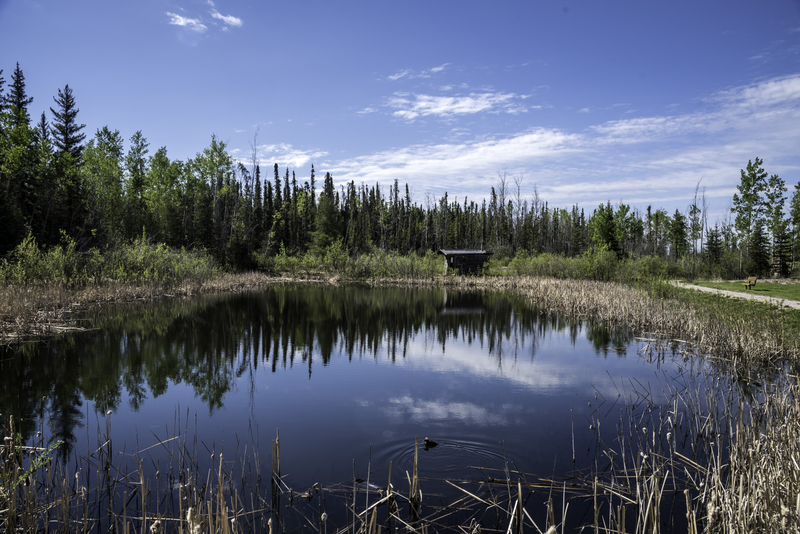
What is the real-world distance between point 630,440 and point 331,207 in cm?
5086

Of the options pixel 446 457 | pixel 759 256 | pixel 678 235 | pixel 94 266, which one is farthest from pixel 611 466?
pixel 678 235

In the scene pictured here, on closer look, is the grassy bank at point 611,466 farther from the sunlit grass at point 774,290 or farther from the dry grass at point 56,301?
the sunlit grass at point 774,290

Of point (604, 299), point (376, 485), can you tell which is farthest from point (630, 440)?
point (604, 299)

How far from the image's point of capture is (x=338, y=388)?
9766mm

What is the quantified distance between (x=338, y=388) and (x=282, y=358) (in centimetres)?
329

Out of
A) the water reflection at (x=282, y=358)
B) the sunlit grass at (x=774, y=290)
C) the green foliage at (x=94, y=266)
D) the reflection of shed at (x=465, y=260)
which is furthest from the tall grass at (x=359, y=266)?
the sunlit grass at (x=774, y=290)

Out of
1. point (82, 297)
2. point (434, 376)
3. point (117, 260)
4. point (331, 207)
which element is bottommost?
point (434, 376)

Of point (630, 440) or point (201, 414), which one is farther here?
point (201, 414)

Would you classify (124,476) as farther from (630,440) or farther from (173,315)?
(173,315)

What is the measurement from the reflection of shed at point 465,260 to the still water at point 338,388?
77.9ft

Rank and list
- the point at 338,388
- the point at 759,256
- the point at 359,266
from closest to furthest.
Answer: the point at 338,388
the point at 759,256
the point at 359,266

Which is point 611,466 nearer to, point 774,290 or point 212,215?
point 774,290

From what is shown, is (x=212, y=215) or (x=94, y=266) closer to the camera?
(x=94, y=266)

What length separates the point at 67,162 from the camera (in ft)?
113
